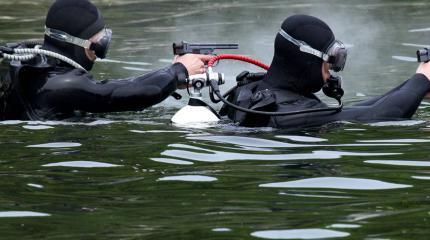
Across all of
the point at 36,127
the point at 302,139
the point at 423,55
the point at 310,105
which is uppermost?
the point at 423,55

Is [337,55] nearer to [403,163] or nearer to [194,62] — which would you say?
[194,62]

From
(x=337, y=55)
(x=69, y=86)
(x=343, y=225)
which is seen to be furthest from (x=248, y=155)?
(x=343, y=225)

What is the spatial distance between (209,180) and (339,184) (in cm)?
65

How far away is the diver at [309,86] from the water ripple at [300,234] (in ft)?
9.36

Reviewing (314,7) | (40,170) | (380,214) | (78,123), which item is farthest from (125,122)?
(314,7)

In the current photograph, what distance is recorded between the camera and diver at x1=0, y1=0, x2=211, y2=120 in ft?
27.3

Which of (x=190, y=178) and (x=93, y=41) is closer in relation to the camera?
(x=190, y=178)

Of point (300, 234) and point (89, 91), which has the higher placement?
point (300, 234)

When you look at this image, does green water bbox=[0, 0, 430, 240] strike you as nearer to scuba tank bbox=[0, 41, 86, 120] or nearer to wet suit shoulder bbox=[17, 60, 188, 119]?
wet suit shoulder bbox=[17, 60, 188, 119]

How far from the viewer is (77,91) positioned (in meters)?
Result: 8.30

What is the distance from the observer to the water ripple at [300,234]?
4809mm

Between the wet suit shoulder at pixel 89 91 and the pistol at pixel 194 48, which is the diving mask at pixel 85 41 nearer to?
the wet suit shoulder at pixel 89 91

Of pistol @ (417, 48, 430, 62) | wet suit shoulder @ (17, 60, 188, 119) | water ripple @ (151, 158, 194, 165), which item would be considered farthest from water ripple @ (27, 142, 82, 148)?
pistol @ (417, 48, 430, 62)

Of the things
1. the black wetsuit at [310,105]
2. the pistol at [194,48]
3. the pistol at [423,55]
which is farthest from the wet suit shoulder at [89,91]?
the pistol at [423,55]
